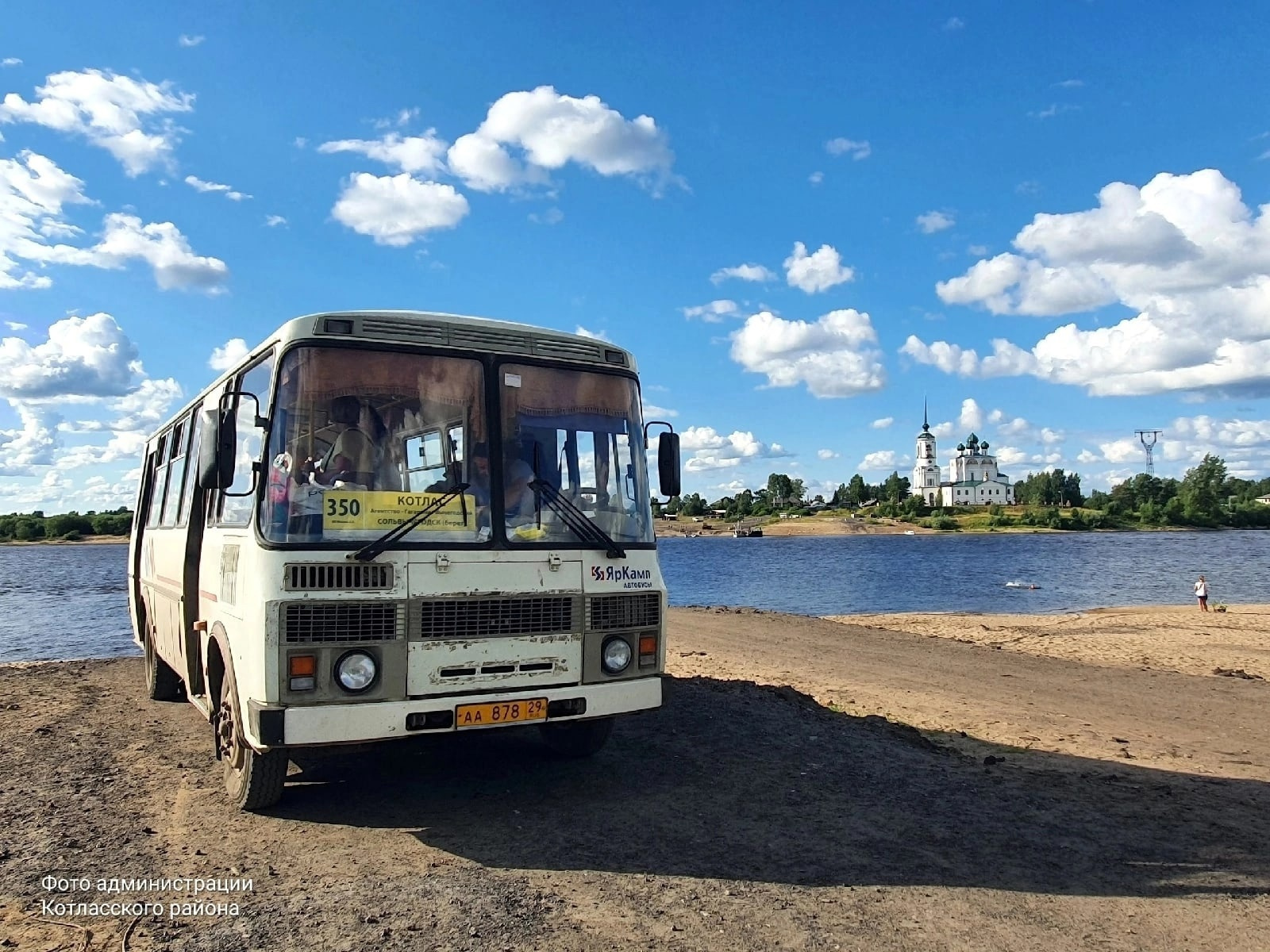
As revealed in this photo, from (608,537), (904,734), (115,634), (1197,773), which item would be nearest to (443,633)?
(608,537)

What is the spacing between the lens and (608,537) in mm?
6910

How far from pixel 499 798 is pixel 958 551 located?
9092 centimetres

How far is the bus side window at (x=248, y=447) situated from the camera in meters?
6.25

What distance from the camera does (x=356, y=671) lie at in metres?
5.89

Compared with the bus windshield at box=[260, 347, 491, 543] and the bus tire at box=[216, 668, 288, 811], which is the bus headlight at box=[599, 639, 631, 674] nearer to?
the bus windshield at box=[260, 347, 491, 543]

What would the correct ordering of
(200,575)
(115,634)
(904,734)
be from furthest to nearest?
1. (115,634)
2. (904,734)
3. (200,575)

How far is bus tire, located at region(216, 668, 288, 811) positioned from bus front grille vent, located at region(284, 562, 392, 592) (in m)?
1.16

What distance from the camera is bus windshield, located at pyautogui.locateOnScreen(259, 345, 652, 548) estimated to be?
607 centimetres

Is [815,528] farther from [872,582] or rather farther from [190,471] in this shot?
[190,471]

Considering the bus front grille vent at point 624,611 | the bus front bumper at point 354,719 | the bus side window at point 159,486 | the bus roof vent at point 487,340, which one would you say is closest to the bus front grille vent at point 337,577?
the bus front bumper at point 354,719

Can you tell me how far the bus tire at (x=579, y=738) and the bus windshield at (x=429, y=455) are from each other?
6.71 feet

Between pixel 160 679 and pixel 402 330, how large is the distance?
783 cm

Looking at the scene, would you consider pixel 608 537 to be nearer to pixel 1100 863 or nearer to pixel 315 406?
pixel 315 406

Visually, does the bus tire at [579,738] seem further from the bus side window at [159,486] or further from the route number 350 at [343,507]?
the bus side window at [159,486]
